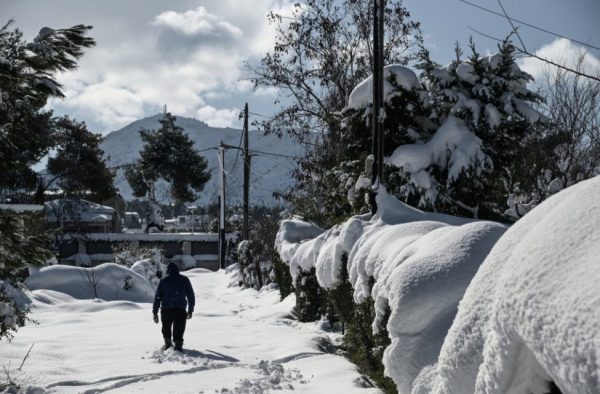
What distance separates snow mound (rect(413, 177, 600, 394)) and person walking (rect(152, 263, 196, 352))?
7.26m

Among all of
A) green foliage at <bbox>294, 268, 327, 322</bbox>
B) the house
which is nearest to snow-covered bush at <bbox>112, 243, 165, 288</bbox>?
green foliage at <bbox>294, 268, 327, 322</bbox>

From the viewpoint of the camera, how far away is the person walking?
9.15 m

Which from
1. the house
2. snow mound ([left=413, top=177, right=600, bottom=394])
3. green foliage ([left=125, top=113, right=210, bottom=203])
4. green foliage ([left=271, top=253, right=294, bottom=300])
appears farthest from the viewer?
green foliage ([left=125, top=113, right=210, bottom=203])

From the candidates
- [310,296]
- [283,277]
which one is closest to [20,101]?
[310,296]

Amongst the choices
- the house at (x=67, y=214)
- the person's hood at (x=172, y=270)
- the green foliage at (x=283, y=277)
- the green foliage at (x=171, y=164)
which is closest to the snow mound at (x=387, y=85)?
the person's hood at (x=172, y=270)

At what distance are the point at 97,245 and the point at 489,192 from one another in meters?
34.3

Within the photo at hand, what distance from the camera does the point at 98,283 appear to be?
20266 mm

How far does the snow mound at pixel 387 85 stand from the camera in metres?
11.9

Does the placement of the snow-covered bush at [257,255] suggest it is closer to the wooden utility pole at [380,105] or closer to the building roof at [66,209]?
the wooden utility pole at [380,105]

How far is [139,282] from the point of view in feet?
68.2

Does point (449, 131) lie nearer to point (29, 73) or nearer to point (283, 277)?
point (283, 277)

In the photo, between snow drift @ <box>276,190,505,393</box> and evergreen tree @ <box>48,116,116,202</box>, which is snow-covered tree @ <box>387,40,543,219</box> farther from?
evergreen tree @ <box>48,116,116,202</box>

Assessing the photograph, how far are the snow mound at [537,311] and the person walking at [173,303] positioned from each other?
7.26 m

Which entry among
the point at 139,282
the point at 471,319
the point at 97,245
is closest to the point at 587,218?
the point at 471,319
